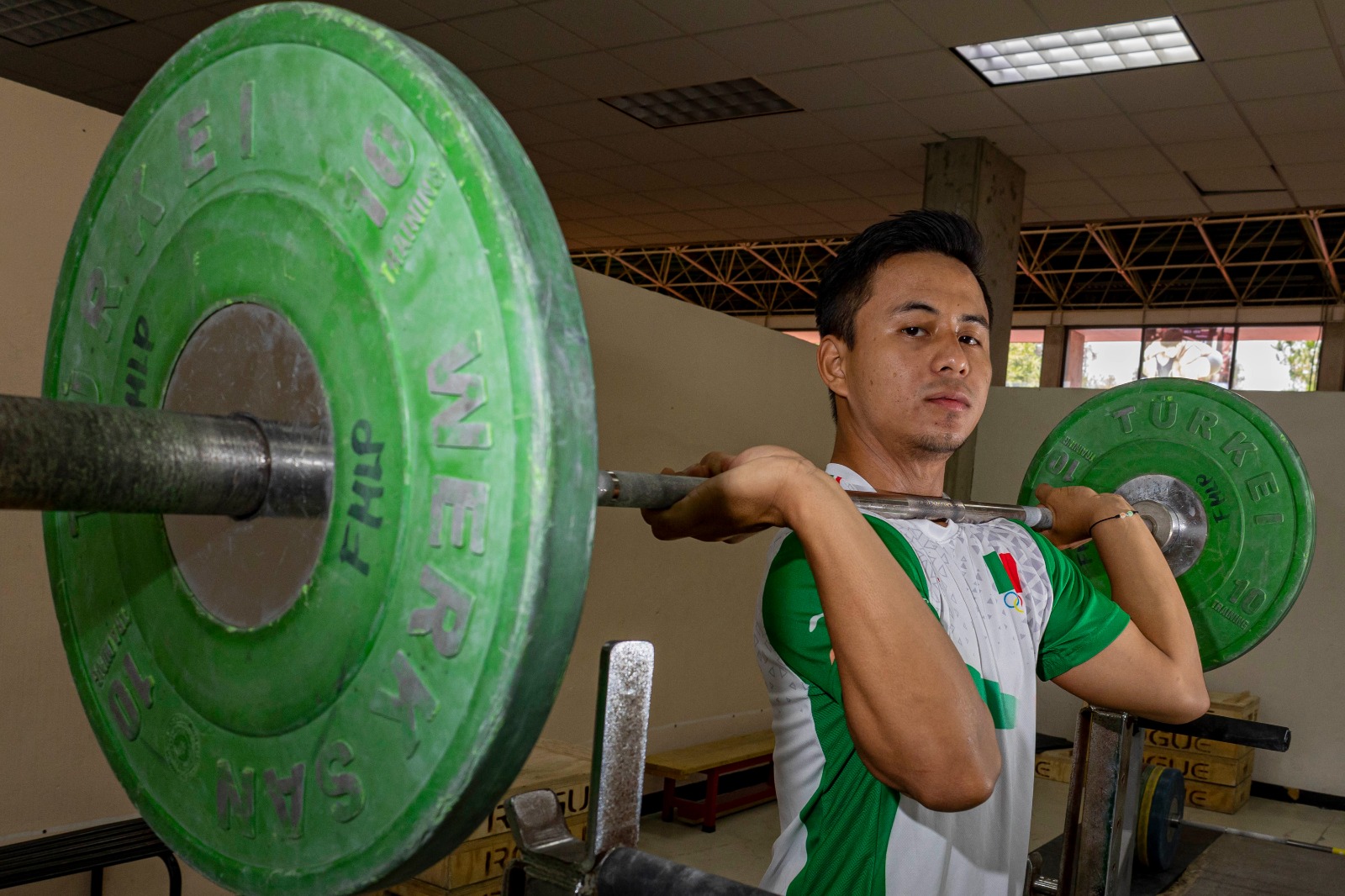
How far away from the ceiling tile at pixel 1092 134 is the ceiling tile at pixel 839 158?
42.6 inches

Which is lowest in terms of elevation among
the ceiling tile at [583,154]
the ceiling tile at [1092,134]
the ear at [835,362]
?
the ear at [835,362]

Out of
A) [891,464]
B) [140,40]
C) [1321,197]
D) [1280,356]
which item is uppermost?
[1280,356]

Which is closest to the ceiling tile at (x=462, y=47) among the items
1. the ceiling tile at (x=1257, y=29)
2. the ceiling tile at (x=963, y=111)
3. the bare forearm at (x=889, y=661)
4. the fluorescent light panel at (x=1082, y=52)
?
the ceiling tile at (x=963, y=111)

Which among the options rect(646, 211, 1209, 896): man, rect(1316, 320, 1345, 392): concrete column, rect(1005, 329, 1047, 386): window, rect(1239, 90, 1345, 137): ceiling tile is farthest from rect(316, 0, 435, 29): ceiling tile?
rect(1005, 329, 1047, 386): window

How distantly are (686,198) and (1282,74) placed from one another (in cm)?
419

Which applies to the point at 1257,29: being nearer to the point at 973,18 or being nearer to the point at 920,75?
the point at 973,18

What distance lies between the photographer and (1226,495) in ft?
7.32

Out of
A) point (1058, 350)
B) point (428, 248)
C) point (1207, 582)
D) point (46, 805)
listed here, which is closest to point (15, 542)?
point (46, 805)

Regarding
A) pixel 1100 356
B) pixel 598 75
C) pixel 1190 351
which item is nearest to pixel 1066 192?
pixel 598 75

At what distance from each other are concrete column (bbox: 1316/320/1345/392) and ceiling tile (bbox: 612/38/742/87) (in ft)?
33.2

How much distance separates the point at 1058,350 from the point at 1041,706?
953 cm

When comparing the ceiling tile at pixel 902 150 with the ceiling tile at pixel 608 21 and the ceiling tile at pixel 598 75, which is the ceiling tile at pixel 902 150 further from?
the ceiling tile at pixel 608 21

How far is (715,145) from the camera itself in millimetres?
6938

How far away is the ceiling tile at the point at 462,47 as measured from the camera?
546cm
